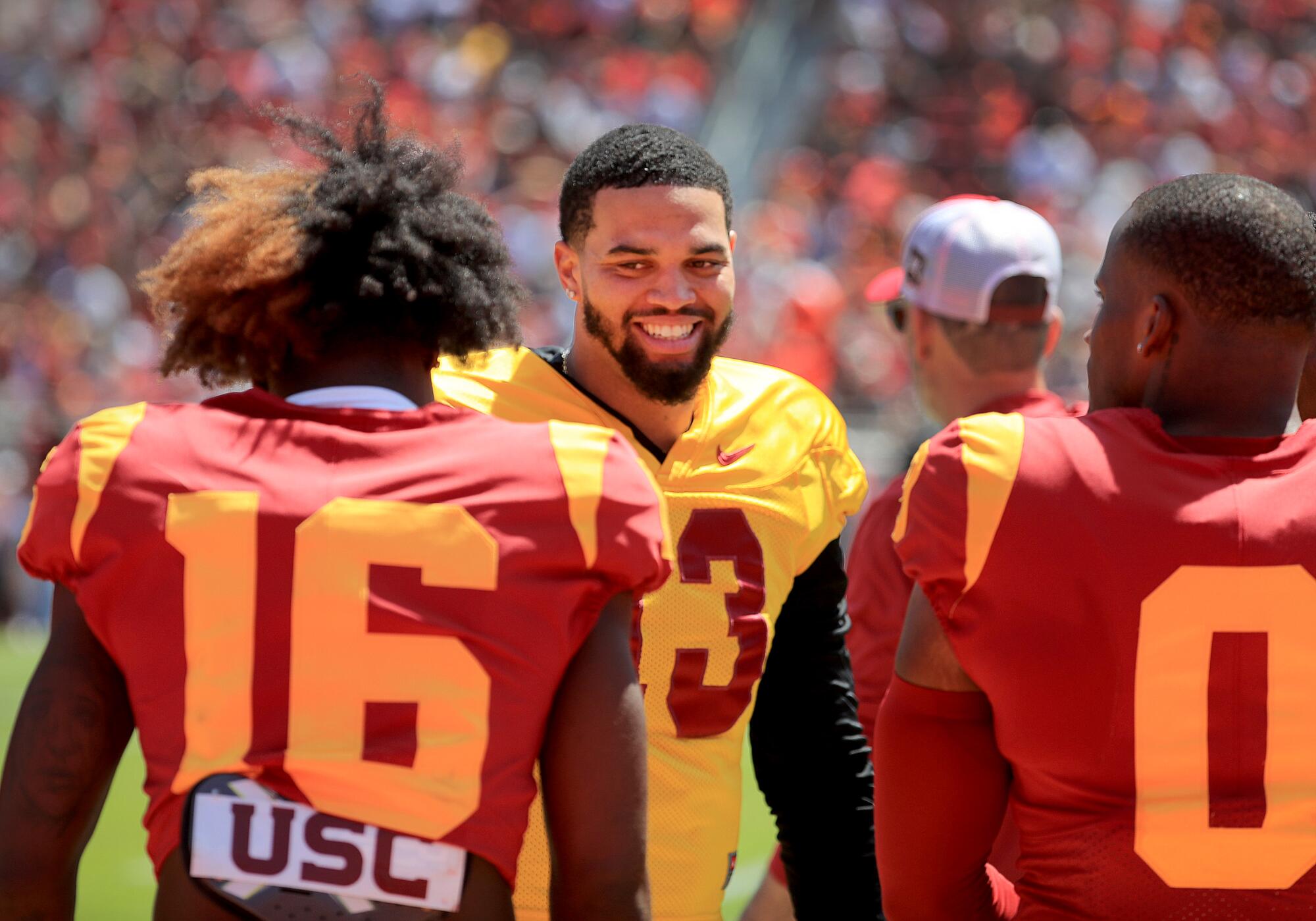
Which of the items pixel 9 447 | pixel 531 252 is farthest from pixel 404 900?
pixel 531 252

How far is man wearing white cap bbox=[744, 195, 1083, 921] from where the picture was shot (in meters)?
3.42

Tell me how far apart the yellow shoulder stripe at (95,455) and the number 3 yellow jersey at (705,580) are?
0.82 m

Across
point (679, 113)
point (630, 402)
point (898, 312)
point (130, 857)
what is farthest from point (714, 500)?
point (679, 113)

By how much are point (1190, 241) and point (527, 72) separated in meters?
12.9

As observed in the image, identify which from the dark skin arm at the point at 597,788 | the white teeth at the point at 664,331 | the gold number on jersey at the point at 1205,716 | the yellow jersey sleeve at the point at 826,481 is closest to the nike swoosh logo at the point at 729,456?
the yellow jersey sleeve at the point at 826,481

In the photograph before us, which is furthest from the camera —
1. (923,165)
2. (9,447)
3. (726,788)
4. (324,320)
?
(923,165)

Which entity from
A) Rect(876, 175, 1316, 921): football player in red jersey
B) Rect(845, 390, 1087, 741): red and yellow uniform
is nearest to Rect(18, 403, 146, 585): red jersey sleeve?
Rect(876, 175, 1316, 921): football player in red jersey

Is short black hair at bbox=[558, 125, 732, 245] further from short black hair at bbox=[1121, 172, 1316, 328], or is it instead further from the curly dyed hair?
short black hair at bbox=[1121, 172, 1316, 328]

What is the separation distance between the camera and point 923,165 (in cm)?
1413

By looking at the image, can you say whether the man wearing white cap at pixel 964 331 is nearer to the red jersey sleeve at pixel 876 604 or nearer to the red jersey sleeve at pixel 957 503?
A: the red jersey sleeve at pixel 876 604

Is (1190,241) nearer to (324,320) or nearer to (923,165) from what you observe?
(324,320)

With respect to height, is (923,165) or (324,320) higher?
(923,165)

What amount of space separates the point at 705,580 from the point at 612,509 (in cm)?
92

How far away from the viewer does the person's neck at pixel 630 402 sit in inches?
117
